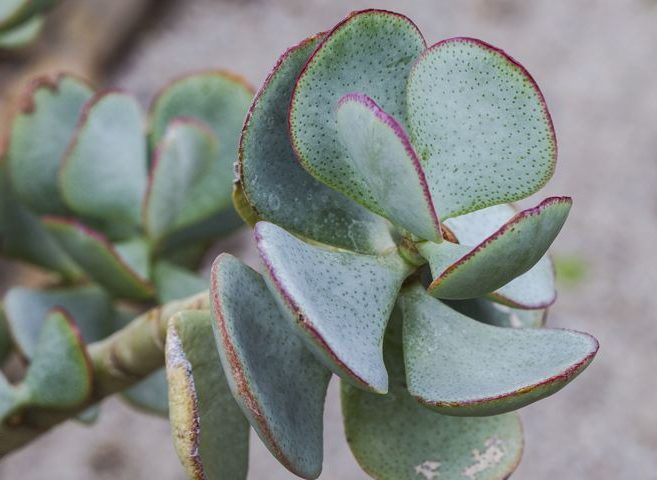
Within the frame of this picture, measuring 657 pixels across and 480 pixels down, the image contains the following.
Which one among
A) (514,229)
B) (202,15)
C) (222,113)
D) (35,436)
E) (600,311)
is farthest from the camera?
(202,15)

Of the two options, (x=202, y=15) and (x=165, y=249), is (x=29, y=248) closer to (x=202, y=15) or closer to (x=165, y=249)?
(x=165, y=249)

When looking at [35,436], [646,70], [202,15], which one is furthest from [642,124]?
[35,436]

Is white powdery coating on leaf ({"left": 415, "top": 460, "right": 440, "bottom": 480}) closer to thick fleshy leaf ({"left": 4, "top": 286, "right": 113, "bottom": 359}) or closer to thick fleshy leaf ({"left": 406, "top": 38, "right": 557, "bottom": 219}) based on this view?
thick fleshy leaf ({"left": 406, "top": 38, "right": 557, "bottom": 219})

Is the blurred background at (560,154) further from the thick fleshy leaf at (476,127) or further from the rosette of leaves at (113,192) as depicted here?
the thick fleshy leaf at (476,127)

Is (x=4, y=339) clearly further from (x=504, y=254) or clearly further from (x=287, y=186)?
(x=504, y=254)

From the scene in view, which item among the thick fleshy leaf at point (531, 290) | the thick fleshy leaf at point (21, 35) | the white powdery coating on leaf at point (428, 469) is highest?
the thick fleshy leaf at point (21, 35)

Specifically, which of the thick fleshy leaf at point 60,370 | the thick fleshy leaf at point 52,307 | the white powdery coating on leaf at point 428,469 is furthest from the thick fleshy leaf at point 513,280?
the thick fleshy leaf at point 52,307

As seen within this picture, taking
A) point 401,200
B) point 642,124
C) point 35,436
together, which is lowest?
point 642,124
